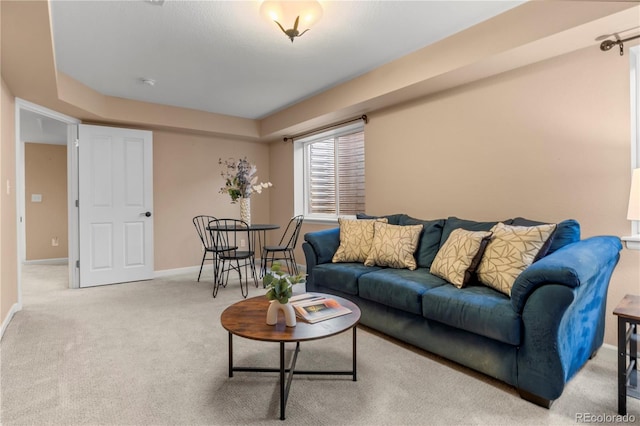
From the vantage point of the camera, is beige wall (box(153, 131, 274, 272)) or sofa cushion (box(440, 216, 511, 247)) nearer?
sofa cushion (box(440, 216, 511, 247))

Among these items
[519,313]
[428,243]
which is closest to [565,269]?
[519,313]

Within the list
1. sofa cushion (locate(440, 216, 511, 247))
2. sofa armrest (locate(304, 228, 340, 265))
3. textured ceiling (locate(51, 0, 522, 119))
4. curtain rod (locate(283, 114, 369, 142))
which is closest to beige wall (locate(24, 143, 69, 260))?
textured ceiling (locate(51, 0, 522, 119))

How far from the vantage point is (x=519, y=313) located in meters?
1.76

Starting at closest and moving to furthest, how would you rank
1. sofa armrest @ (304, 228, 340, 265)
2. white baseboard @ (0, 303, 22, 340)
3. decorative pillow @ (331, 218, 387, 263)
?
white baseboard @ (0, 303, 22, 340), decorative pillow @ (331, 218, 387, 263), sofa armrest @ (304, 228, 340, 265)

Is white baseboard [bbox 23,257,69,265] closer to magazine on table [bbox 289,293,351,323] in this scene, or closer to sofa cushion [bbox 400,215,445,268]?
magazine on table [bbox 289,293,351,323]

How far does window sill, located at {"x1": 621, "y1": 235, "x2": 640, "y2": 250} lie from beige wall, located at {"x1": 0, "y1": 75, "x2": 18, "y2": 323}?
4646 millimetres

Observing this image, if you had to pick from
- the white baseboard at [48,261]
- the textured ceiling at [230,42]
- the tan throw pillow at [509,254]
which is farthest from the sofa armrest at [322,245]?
the white baseboard at [48,261]

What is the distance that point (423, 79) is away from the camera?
297 centimetres

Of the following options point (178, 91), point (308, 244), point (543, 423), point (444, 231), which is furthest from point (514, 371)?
point (178, 91)

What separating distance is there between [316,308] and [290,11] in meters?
1.84

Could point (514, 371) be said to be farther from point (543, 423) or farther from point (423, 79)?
point (423, 79)

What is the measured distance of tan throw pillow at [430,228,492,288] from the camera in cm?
226

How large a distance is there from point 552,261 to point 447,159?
1.72m

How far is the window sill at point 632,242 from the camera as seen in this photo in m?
2.15
